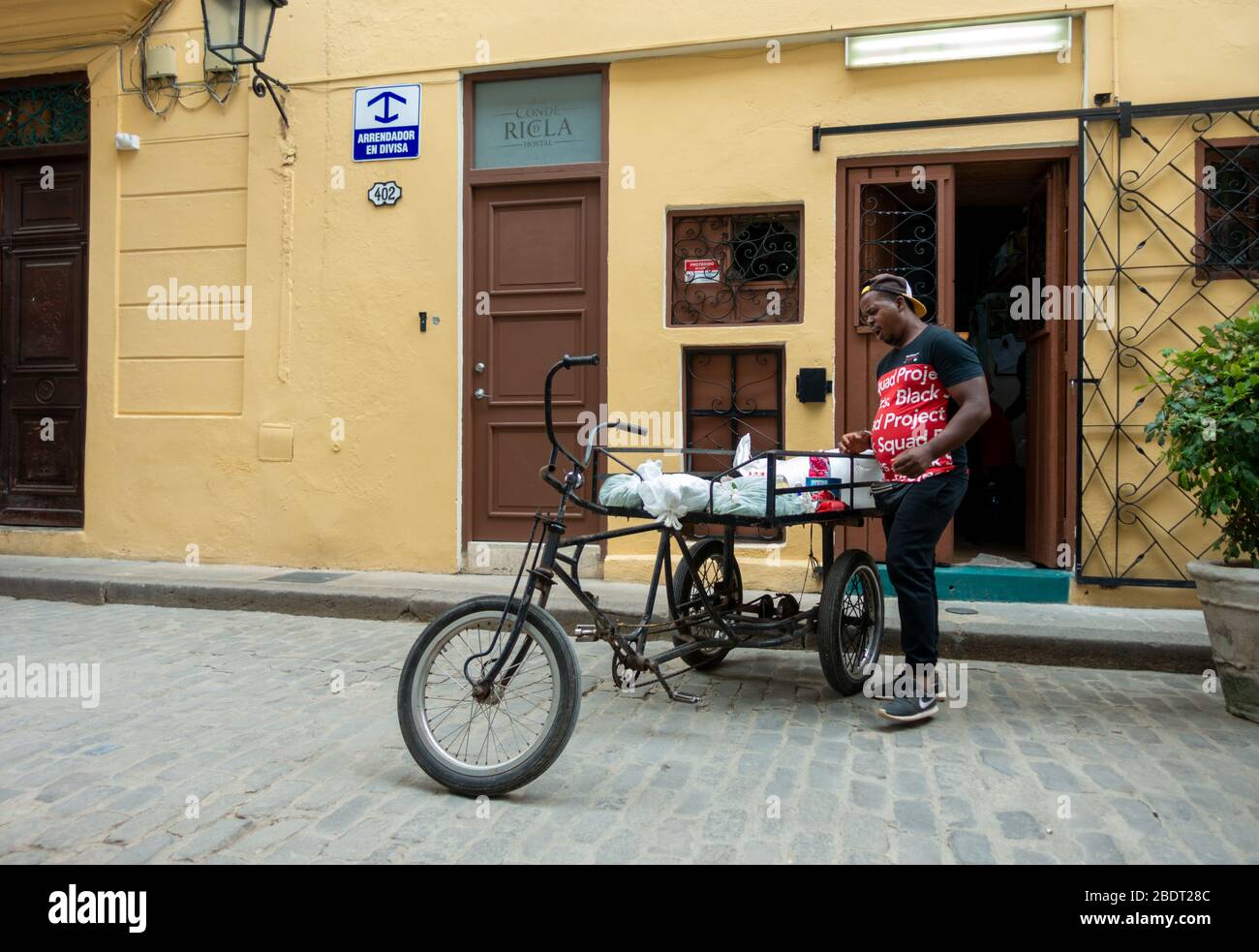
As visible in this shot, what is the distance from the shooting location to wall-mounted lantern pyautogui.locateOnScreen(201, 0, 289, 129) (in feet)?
23.1

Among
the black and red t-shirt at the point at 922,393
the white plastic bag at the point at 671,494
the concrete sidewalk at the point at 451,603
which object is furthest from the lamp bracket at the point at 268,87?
the black and red t-shirt at the point at 922,393

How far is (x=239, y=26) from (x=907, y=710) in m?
6.55

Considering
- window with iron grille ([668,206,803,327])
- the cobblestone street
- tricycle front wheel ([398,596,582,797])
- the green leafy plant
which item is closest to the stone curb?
the cobblestone street

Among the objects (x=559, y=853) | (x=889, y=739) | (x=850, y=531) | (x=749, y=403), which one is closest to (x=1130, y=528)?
(x=850, y=531)

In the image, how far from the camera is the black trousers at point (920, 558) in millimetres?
4129

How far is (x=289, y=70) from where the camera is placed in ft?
25.6

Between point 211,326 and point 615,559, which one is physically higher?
point 211,326

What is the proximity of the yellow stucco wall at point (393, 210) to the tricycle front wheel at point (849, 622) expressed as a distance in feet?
6.34

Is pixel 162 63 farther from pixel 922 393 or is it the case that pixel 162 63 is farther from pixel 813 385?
pixel 922 393

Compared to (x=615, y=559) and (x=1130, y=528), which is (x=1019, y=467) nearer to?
(x=1130, y=528)

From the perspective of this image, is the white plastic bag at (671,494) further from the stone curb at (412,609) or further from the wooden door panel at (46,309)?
the wooden door panel at (46,309)

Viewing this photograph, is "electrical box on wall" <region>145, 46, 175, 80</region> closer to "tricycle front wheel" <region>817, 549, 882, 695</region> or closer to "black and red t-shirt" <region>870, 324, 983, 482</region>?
"black and red t-shirt" <region>870, 324, 983, 482</region>

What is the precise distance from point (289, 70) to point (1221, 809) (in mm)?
7964

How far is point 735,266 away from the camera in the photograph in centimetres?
698
